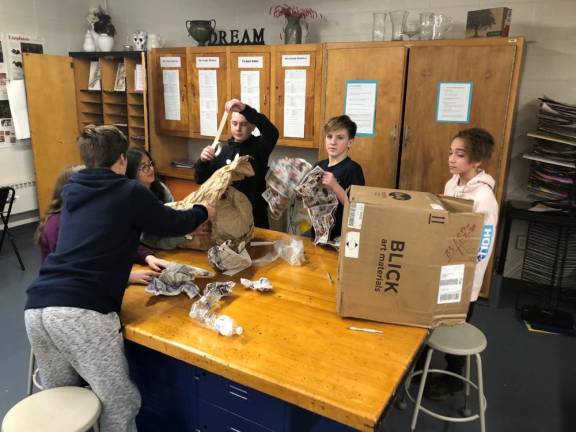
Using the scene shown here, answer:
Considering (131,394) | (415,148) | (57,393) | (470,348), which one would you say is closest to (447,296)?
(470,348)

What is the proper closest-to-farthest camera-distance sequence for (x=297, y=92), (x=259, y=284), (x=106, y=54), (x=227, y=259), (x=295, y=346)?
(x=295, y=346), (x=259, y=284), (x=227, y=259), (x=297, y=92), (x=106, y=54)

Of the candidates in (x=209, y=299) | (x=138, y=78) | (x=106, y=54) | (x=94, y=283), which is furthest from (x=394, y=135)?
(x=106, y=54)

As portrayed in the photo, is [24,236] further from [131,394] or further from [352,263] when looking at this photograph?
[352,263]

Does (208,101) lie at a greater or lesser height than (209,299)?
greater

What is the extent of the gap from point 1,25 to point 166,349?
454 centimetres

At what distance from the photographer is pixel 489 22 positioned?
3.00 metres

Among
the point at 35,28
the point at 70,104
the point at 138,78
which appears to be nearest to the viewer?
the point at 138,78

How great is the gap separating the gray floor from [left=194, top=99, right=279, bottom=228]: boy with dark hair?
1.37 metres

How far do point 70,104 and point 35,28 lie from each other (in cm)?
83

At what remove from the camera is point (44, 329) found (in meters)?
1.42

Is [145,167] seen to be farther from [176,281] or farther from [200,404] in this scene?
[200,404]

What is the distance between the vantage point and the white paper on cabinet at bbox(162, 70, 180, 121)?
14.3 feet

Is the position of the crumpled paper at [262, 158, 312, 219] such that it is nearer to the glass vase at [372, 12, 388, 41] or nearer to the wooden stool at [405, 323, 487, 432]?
the wooden stool at [405, 323, 487, 432]

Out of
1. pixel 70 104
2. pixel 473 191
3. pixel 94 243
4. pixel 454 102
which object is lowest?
pixel 94 243
